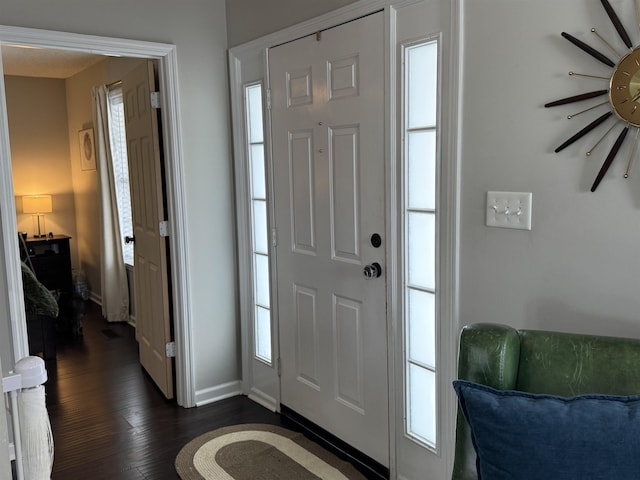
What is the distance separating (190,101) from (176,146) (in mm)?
278

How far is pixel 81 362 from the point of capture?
4.34 m

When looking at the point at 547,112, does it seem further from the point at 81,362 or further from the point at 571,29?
the point at 81,362

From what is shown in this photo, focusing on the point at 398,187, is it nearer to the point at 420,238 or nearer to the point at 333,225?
the point at 420,238

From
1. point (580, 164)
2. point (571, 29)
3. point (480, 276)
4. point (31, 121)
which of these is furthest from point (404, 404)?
point (31, 121)

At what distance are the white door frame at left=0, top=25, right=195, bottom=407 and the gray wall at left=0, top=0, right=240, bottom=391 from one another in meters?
0.05

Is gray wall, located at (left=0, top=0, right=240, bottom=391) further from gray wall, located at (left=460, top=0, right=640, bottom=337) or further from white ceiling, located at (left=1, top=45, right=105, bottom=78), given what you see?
white ceiling, located at (left=1, top=45, right=105, bottom=78)

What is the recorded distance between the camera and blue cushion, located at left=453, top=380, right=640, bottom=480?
125 centimetres

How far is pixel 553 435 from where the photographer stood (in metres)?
1.29

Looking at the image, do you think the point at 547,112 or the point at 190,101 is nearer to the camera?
the point at 547,112

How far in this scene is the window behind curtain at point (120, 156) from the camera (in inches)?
205

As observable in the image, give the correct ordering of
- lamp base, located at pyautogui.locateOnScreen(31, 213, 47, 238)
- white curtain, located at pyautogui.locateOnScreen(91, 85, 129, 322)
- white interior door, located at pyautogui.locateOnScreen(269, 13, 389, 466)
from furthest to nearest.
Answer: lamp base, located at pyautogui.locateOnScreen(31, 213, 47, 238) < white curtain, located at pyautogui.locateOnScreen(91, 85, 129, 322) < white interior door, located at pyautogui.locateOnScreen(269, 13, 389, 466)

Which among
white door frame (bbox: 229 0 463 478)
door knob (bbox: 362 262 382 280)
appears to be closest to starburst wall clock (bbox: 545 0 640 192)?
white door frame (bbox: 229 0 463 478)


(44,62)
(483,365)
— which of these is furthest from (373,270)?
(44,62)

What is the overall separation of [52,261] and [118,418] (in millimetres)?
2908
